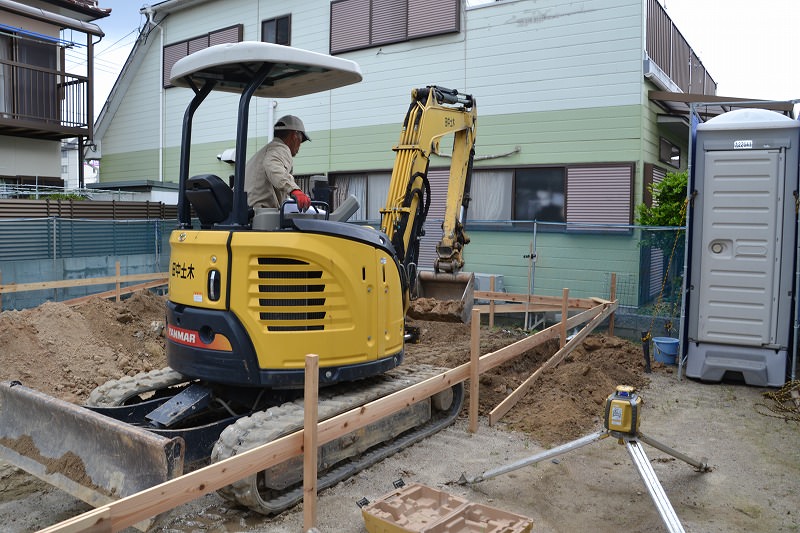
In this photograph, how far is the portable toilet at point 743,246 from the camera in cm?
861

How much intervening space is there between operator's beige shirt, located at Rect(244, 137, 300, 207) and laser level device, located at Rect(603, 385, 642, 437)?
295 centimetres

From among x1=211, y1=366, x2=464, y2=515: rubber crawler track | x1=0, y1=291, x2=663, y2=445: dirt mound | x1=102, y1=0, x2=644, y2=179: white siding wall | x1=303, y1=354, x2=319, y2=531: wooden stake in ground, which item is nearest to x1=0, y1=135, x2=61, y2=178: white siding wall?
x1=102, y1=0, x2=644, y2=179: white siding wall

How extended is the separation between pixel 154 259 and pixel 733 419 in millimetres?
12930

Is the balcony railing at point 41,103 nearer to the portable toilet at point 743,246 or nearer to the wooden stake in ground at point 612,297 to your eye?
the wooden stake in ground at point 612,297

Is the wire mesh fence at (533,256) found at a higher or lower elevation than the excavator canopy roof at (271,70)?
lower

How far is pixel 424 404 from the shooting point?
675 centimetres

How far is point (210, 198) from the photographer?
522 centimetres

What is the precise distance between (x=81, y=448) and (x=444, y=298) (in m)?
4.40

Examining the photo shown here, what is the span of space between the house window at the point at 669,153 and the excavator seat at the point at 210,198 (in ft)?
33.5

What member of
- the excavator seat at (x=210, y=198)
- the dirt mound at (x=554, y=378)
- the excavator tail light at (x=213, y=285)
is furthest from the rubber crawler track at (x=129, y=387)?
the dirt mound at (x=554, y=378)

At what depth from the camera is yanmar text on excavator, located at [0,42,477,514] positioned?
4.68 m

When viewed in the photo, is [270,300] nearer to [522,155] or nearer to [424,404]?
[424,404]

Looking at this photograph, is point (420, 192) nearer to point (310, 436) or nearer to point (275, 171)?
point (275, 171)

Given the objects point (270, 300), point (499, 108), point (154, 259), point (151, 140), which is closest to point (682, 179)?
point (499, 108)
